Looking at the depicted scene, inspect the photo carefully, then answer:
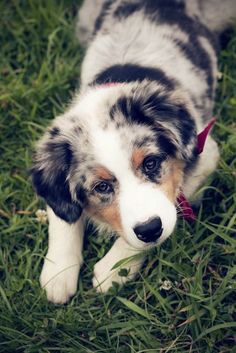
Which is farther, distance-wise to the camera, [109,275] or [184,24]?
[184,24]

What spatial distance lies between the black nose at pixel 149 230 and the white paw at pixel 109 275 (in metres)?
0.50

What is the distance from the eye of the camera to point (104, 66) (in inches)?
148

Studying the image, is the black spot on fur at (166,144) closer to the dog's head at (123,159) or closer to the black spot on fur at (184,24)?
the dog's head at (123,159)

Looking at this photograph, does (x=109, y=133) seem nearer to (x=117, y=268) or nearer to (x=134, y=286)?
(x=117, y=268)

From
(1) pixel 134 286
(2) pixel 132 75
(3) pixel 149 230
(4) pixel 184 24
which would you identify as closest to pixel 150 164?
(3) pixel 149 230

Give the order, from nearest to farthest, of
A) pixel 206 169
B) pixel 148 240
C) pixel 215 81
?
pixel 148 240 → pixel 206 169 → pixel 215 81

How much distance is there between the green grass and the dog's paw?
5 cm

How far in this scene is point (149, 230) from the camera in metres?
2.80

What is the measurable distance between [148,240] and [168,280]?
51 cm

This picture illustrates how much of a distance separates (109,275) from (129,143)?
35.3 inches

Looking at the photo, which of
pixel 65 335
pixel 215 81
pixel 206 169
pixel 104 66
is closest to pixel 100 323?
pixel 65 335

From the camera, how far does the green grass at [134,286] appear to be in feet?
10.2

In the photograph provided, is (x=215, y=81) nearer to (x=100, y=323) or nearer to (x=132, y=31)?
(x=132, y=31)

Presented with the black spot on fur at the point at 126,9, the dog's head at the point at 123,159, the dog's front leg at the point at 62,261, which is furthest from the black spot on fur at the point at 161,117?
the black spot on fur at the point at 126,9
